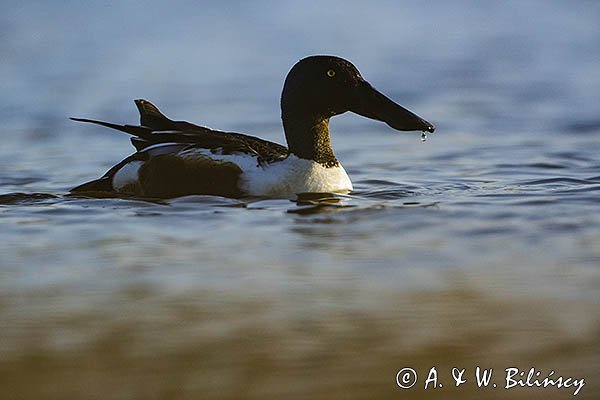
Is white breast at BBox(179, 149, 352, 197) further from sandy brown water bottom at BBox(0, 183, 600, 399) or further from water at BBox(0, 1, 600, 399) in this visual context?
sandy brown water bottom at BBox(0, 183, 600, 399)

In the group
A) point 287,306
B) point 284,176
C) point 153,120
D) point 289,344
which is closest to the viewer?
point 289,344

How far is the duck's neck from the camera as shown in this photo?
704 centimetres

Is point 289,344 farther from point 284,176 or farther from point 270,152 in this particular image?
point 270,152

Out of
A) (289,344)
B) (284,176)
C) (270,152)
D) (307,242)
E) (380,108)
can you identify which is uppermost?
(380,108)

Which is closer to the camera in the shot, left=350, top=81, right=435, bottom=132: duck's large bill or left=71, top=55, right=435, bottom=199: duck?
left=71, top=55, right=435, bottom=199: duck

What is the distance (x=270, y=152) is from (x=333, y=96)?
504 mm

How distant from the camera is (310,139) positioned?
7.07 meters

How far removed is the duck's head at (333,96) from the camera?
7.06 meters

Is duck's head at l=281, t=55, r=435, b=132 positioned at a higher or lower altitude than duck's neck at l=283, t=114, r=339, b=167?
higher

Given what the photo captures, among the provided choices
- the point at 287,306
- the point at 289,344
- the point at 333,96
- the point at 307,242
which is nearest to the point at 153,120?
the point at 333,96

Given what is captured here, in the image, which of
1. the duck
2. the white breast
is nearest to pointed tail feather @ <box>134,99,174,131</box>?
the duck

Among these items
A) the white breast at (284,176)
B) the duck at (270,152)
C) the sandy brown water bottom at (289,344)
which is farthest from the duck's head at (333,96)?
the sandy brown water bottom at (289,344)

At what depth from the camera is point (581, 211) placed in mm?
6020

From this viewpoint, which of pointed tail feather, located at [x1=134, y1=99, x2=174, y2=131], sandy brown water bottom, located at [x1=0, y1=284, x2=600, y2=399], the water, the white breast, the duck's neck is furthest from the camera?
pointed tail feather, located at [x1=134, y1=99, x2=174, y2=131]
